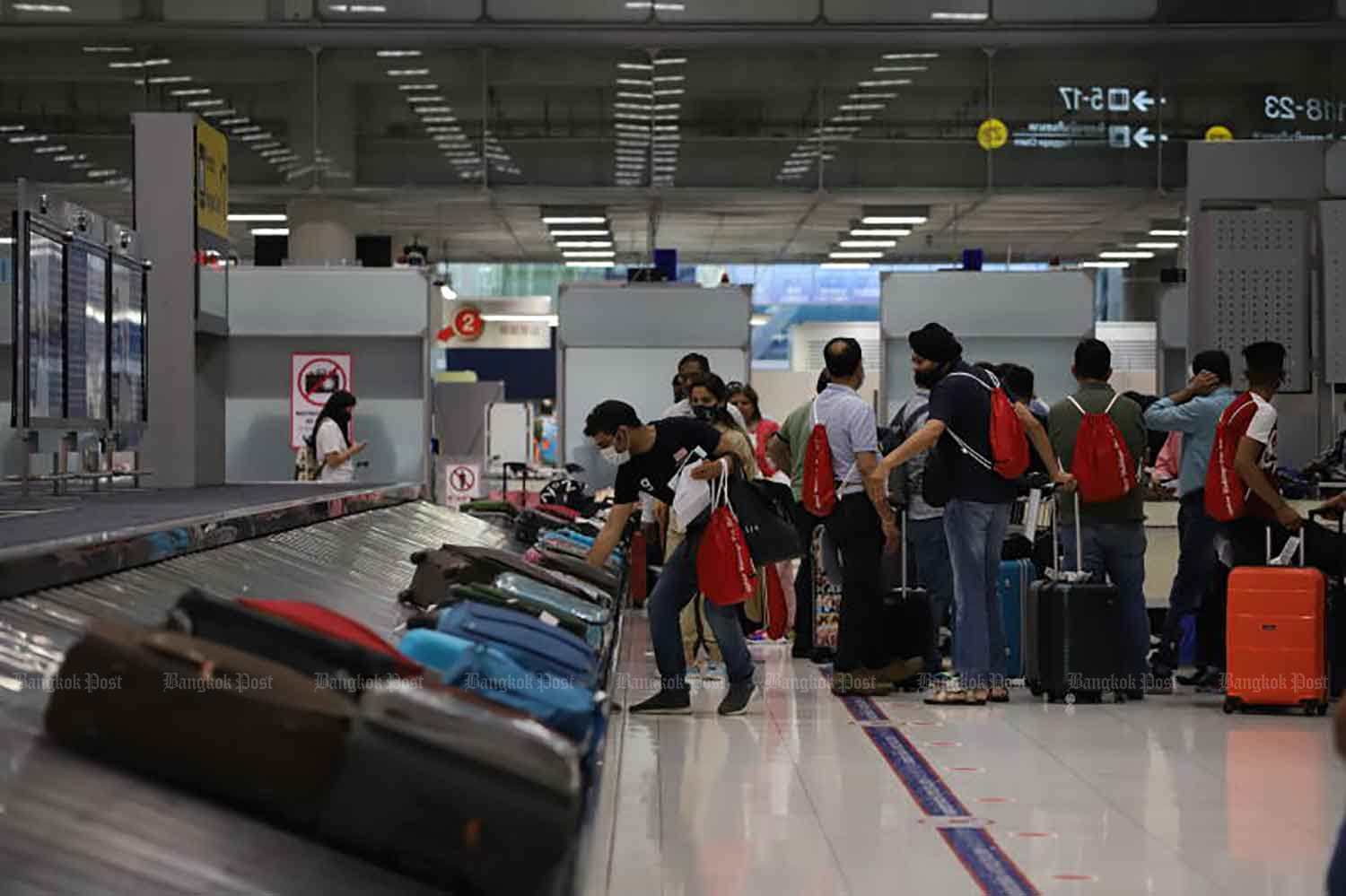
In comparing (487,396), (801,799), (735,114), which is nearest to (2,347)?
(487,396)

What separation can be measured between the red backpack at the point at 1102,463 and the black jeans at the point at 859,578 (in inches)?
38.3

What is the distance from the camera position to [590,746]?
10.8ft

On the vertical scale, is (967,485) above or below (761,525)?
above

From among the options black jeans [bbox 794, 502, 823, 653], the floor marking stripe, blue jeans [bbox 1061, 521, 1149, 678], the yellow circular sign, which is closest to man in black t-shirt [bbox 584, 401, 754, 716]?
the floor marking stripe

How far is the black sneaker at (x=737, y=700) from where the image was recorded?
8.54 meters

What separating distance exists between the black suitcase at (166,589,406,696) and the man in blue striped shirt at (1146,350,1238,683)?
7293mm

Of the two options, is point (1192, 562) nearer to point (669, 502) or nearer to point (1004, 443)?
point (1004, 443)

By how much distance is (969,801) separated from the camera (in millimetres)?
6328

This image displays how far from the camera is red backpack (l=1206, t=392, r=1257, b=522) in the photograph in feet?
29.0

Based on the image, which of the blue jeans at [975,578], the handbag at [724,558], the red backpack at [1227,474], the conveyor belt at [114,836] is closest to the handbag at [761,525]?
the handbag at [724,558]

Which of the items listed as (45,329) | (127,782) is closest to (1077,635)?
(45,329)

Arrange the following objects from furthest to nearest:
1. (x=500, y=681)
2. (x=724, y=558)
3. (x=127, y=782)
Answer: (x=724, y=558), (x=500, y=681), (x=127, y=782)

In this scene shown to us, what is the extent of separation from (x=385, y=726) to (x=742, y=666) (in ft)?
20.7

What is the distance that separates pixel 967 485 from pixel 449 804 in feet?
21.4
